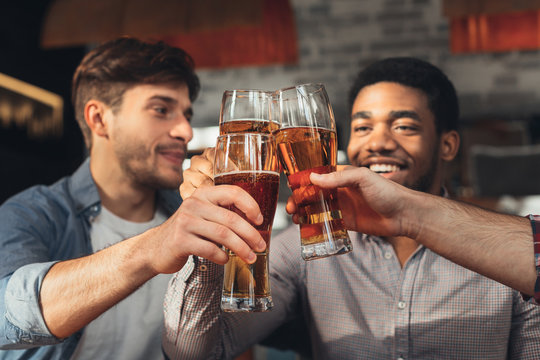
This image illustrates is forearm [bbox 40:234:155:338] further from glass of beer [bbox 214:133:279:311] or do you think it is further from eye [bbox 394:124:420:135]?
eye [bbox 394:124:420:135]

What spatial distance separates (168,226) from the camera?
880 millimetres

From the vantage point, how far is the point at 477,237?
95cm

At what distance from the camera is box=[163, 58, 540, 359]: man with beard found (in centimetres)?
115

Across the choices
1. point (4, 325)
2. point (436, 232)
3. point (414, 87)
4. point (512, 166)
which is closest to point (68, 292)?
point (4, 325)

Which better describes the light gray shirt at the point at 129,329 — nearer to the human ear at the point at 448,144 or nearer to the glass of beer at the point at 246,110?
the glass of beer at the point at 246,110

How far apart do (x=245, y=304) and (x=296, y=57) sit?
2.66 metres

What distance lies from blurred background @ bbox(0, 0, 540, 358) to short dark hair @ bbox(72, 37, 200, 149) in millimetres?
1065

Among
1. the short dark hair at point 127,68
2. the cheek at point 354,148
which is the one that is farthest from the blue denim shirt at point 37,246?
the cheek at point 354,148

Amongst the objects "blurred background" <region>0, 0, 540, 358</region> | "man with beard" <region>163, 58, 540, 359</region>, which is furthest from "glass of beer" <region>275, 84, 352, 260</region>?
"blurred background" <region>0, 0, 540, 358</region>

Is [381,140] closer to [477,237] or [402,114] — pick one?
[402,114]

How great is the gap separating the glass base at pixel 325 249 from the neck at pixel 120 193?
98cm

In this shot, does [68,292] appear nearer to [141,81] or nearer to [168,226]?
[168,226]

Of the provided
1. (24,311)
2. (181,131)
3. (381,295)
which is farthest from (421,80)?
(24,311)

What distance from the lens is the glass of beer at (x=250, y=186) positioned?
86 cm
